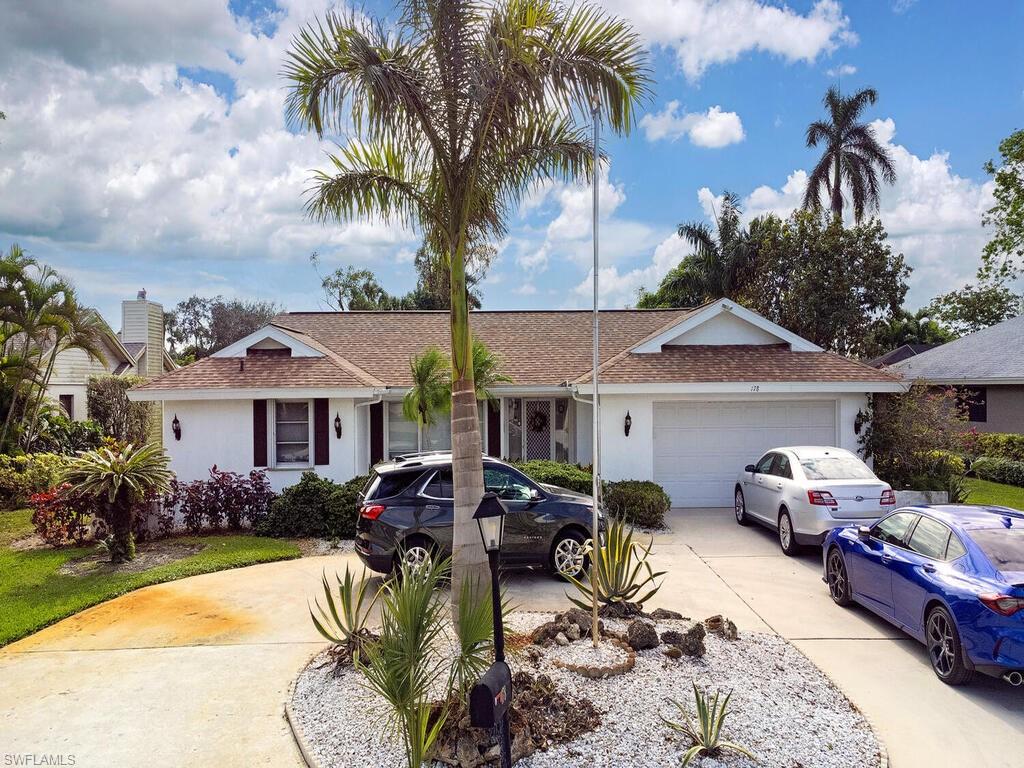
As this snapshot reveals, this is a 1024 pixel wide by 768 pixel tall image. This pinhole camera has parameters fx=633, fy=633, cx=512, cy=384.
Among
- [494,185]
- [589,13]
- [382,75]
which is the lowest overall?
[494,185]

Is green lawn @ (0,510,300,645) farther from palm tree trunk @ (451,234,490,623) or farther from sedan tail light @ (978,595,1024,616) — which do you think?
sedan tail light @ (978,595,1024,616)

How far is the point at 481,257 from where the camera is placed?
24.6 feet

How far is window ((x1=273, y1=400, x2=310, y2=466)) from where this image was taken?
13734 mm

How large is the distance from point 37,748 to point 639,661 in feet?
15.6

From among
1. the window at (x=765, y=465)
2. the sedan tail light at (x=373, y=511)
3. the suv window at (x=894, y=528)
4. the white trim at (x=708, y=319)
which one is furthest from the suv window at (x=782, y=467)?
the sedan tail light at (x=373, y=511)

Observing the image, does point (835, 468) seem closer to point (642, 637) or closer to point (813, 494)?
point (813, 494)

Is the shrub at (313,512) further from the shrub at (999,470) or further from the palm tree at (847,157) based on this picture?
the palm tree at (847,157)

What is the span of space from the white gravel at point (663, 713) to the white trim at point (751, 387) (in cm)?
779

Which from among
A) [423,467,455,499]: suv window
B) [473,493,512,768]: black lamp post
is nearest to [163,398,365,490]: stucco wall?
[423,467,455,499]: suv window

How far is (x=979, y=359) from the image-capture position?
23.2m

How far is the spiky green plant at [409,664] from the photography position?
13.4ft

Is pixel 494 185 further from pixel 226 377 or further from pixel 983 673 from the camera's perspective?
pixel 226 377

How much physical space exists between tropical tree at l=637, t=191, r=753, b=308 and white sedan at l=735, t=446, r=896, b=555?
21.8 metres

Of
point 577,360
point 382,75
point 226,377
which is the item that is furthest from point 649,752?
point 577,360
